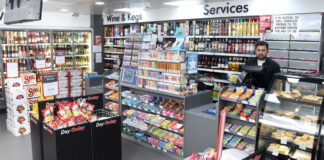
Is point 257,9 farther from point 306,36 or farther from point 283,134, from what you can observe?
point 283,134

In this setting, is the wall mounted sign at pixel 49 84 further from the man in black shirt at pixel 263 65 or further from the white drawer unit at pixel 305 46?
the white drawer unit at pixel 305 46

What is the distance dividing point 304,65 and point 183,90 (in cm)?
257

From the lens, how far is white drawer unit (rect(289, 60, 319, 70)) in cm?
509

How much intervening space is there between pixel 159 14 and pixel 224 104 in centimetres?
467

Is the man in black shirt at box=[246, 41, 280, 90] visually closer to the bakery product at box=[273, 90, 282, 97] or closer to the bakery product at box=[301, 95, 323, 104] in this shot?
the bakery product at box=[273, 90, 282, 97]

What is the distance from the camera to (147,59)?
4.98 metres

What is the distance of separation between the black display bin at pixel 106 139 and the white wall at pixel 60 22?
6.16 metres

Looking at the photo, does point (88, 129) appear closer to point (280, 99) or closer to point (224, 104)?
point (224, 104)

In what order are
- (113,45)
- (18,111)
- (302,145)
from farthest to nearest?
1. (113,45)
2. (18,111)
3. (302,145)

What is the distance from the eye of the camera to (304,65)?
520cm

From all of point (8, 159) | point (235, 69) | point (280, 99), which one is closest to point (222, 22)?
point (235, 69)

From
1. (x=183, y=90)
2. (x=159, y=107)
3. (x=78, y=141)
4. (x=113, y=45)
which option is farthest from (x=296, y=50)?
(x=113, y=45)

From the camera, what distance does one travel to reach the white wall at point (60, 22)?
8570 millimetres

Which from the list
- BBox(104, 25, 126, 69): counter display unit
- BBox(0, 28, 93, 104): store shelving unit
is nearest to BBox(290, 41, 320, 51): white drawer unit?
BBox(104, 25, 126, 69): counter display unit
